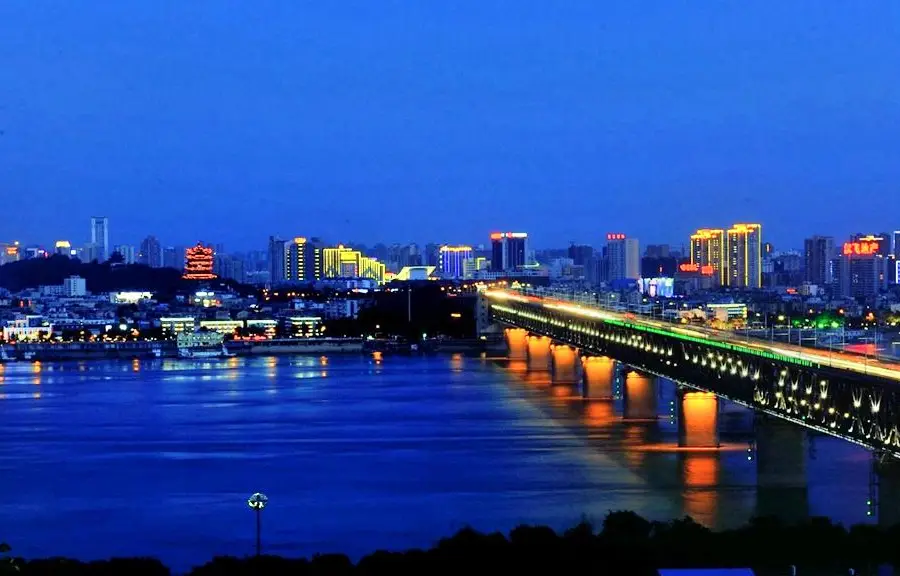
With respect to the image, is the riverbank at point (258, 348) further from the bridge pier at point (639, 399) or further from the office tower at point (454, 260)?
the office tower at point (454, 260)

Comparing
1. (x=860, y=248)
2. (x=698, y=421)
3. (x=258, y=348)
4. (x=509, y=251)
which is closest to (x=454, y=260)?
(x=509, y=251)

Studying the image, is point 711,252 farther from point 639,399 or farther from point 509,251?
point 639,399

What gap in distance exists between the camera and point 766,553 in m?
13.5

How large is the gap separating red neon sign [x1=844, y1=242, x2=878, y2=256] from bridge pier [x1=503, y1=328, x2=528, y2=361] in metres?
48.9

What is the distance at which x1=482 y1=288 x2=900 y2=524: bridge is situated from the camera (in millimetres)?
15031

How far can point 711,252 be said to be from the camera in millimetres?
114062

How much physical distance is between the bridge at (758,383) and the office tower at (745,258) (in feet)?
233

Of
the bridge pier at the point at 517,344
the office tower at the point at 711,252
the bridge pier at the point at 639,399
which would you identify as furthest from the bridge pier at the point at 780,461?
the office tower at the point at 711,252

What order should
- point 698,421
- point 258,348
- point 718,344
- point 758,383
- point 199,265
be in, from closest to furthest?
point 758,383
point 718,344
point 698,421
point 258,348
point 199,265

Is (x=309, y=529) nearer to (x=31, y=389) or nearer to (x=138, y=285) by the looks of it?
(x=31, y=389)

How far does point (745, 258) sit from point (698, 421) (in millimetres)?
87780

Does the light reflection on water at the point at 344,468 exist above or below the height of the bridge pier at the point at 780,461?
below

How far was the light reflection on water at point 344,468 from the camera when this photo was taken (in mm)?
16734

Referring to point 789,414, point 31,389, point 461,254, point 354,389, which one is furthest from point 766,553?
point 461,254
